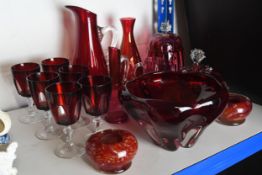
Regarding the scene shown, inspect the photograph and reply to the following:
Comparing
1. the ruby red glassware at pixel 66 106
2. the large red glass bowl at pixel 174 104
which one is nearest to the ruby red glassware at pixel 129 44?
the large red glass bowl at pixel 174 104

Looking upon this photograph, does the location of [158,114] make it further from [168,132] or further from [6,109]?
[6,109]

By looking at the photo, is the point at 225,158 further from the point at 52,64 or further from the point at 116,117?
the point at 52,64

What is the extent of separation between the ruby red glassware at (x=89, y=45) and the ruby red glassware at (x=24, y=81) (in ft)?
0.37

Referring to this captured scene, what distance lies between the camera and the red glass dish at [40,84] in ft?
2.04

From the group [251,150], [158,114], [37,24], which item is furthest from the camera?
A: [37,24]

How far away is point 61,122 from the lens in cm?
60

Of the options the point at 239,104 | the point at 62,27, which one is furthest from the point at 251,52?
the point at 62,27

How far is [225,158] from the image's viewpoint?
624 mm

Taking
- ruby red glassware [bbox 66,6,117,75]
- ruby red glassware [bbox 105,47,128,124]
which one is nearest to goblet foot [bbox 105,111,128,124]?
ruby red glassware [bbox 105,47,128,124]

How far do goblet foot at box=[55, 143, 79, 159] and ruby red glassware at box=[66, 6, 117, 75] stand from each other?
201 mm

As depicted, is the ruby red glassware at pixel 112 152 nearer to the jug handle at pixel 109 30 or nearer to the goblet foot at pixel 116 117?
the goblet foot at pixel 116 117

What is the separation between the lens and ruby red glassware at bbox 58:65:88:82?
26.9 inches

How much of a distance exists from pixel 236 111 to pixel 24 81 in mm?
475

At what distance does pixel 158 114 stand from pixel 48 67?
303 millimetres
